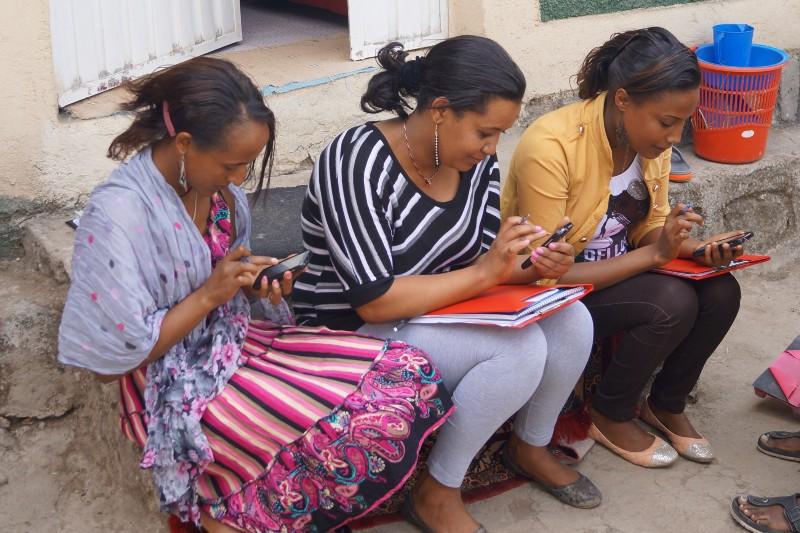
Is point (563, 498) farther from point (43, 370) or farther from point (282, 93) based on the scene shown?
point (282, 93)

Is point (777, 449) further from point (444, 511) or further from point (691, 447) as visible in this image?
point (444, 511)

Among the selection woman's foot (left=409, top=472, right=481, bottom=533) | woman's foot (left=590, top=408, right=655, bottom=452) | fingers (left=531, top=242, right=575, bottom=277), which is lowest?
woman's foot (left=590, top=408, right=655, bottom=452)

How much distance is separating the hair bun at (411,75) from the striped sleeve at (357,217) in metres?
0.19

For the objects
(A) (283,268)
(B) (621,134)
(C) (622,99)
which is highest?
(C) (622,99)

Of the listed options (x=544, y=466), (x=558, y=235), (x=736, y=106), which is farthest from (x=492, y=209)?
(x=736, y=106)

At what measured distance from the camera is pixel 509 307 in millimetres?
2605

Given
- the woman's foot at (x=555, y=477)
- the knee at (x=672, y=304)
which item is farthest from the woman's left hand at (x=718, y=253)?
the woman's foot at (x=555, y=477)

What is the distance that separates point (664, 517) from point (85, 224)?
1.83 metres

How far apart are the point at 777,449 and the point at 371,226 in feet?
5.33

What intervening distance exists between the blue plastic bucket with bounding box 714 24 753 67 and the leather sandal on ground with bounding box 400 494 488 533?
2.63 meters

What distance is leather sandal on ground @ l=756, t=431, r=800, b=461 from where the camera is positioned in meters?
3.24

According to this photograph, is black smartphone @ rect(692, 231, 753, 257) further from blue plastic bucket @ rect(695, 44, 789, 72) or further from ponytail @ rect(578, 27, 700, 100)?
blue plastic bucket @ rect(695, 44, 789, 72)

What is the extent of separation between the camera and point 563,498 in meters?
2.99

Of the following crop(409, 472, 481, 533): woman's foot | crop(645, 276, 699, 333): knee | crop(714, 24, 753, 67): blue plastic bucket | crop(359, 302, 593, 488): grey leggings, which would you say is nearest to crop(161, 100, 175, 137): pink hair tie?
crop(359, 302, 593, 488): grey leggings
